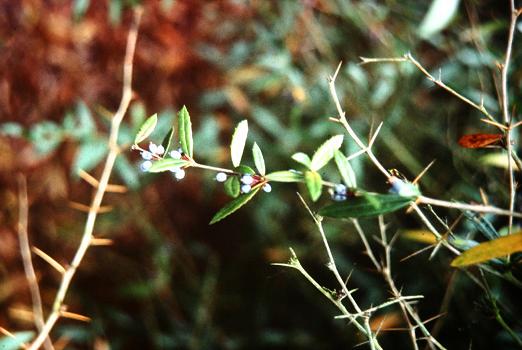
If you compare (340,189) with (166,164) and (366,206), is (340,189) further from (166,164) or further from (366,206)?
(166,164)

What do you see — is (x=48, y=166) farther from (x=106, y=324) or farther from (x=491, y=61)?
(x=491, y=61)

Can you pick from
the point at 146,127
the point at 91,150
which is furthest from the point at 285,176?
the point at 91,150

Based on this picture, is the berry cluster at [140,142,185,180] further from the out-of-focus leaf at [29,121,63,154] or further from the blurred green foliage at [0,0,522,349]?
the out-of-focus leaf at [29,121,63,154]

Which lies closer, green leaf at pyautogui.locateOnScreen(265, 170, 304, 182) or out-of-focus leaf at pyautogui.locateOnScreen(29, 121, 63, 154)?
green leaf at pyautogui.locateOnScreen(265, 170, 304, 182)

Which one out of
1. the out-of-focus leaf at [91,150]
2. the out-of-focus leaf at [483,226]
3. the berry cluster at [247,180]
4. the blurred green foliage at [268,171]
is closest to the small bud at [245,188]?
the berry cluster at [247,180]

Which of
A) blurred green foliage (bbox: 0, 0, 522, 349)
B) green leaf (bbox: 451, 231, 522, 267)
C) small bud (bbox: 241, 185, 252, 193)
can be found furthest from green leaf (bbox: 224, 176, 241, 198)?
blurred green foliage (bbox: 0, 0, 522, 349)

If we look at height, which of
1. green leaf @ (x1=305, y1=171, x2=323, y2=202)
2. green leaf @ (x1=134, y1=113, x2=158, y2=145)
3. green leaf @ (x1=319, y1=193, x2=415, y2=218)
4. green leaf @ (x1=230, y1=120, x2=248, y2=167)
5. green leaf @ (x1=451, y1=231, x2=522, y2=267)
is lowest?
green leaf @ (x1=451, y1=231, x2=522, y2=267)

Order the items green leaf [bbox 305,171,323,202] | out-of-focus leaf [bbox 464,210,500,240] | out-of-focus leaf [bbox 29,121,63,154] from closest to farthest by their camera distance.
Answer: green leaf [bbox 305,171,323,202], out-of-focus leaf [bbox 464,210,500,240], out-of-focus leaf [bbox 29,121,63,154]
